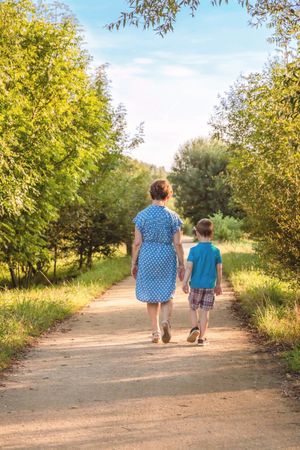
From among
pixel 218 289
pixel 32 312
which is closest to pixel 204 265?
pixel 218 289

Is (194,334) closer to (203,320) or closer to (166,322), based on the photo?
(203,320)

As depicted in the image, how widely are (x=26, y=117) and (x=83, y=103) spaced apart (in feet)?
11.0

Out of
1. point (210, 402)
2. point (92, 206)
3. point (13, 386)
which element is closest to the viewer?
point (210, 402)

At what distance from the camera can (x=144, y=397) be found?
18.2 feet

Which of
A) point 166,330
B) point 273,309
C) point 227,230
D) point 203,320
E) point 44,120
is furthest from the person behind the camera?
point 227,230

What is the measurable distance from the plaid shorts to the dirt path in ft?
1.73

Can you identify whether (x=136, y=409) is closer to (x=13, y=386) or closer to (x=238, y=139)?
(x=13, y=386)

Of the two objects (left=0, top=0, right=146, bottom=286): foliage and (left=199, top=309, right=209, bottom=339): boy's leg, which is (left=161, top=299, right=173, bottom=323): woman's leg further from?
(left=0, top=0, right=146, bottom=286): foliage

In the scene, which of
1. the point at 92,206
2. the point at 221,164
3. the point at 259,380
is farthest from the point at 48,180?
the point at 221,164

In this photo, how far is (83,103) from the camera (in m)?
16.8

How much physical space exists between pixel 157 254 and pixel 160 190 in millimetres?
842

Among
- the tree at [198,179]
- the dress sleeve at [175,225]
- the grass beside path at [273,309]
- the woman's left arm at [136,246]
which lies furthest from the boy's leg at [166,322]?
the tree at [198,179]

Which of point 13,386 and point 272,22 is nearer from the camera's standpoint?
point 13,386

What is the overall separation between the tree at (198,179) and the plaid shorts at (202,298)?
40.1 metres
